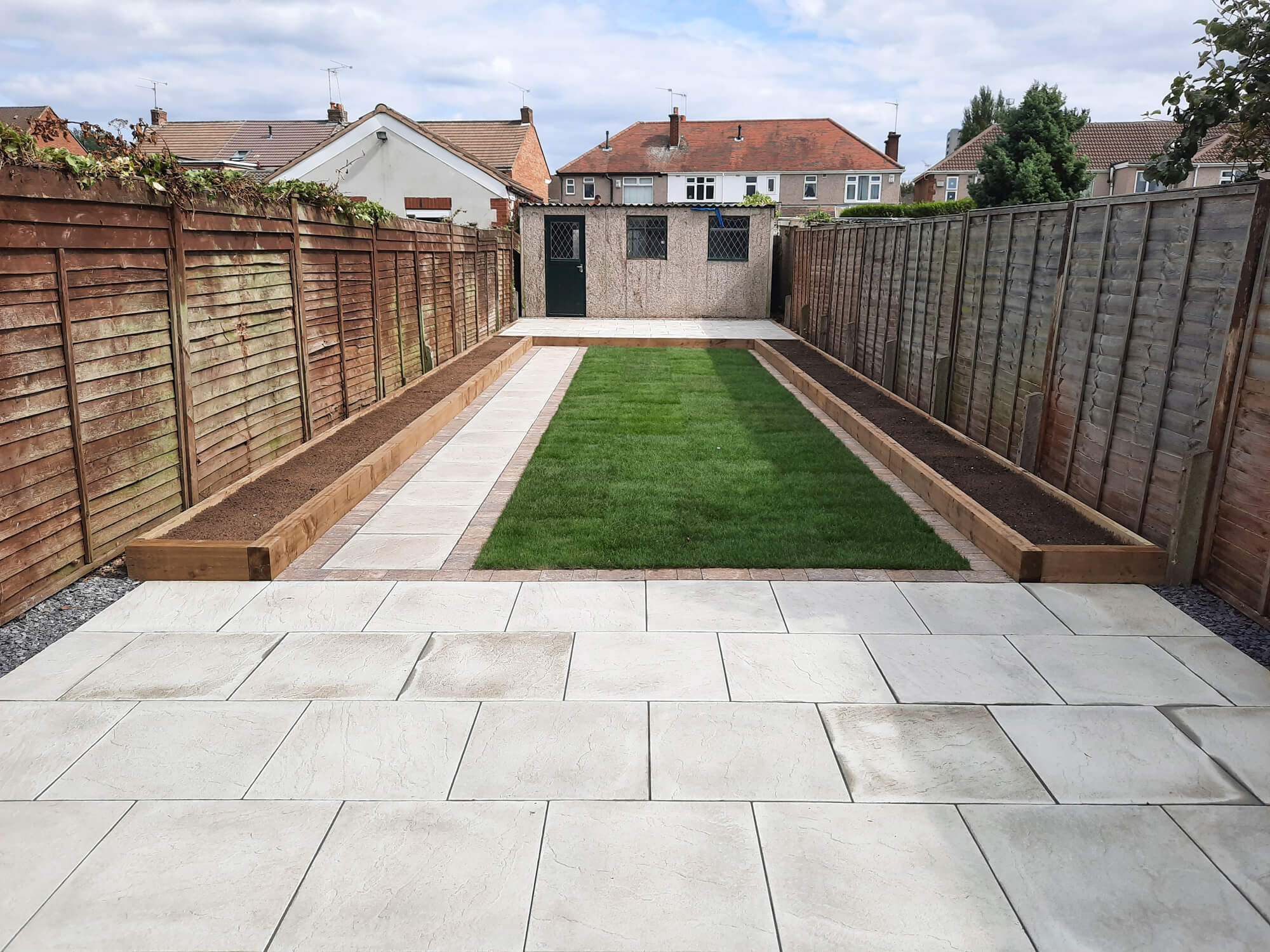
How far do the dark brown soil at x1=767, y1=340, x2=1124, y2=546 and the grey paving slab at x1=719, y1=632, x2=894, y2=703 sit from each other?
1938 mm

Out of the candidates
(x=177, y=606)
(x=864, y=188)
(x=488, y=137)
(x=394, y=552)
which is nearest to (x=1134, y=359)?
(x=394, y=552)

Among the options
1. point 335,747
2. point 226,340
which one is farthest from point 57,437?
point 335,747

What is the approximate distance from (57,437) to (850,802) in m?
4.33

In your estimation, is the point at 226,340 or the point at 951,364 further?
the point at 951,364

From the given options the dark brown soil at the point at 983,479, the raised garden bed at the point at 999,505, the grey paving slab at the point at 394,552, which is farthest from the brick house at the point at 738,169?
the grey paving slab at the point at 394,552

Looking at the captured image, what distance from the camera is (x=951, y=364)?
9.12m

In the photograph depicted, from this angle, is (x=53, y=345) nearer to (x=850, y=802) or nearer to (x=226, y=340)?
(x=226, y=340)

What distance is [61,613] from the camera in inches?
185

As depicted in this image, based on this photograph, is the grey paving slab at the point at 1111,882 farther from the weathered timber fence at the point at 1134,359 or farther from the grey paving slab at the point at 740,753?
the weathered timber fence at the point at 1134,359

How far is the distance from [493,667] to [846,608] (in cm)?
202

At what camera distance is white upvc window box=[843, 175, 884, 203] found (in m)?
53.2

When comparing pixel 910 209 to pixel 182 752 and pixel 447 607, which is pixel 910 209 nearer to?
pixel 447 607

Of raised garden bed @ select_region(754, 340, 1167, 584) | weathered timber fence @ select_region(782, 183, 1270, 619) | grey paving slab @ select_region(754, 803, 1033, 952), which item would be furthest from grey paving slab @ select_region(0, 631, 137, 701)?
weathered timber fence @ select_region(782, 183, 1270, 619)

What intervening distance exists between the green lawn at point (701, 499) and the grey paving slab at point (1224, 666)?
4.35ft
